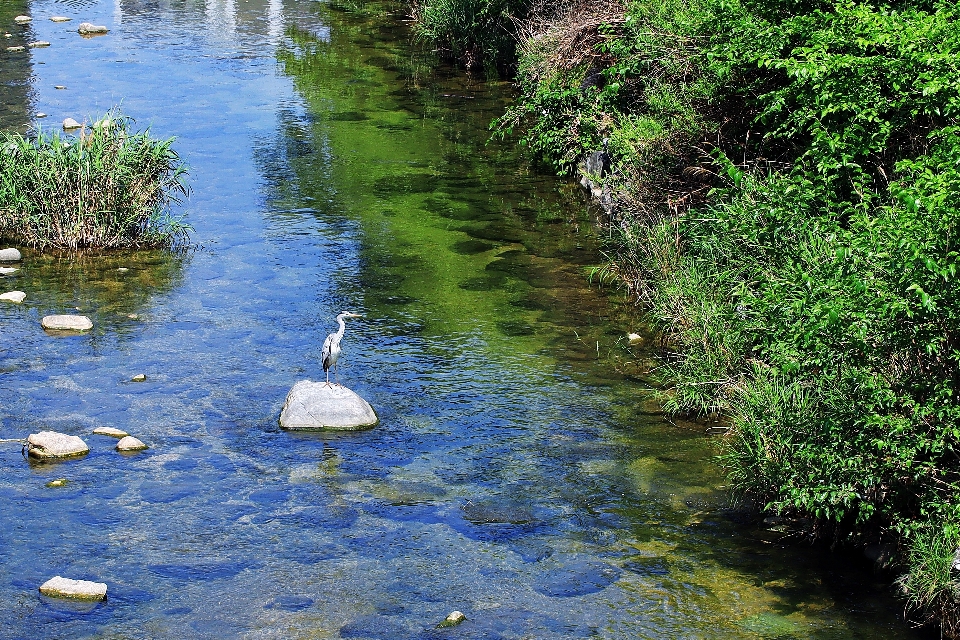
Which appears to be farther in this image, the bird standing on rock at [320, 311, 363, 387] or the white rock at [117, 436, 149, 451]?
the bird standing on rock at [320, 311, 363, 387]

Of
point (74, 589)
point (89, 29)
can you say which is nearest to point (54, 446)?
point (74, 589)

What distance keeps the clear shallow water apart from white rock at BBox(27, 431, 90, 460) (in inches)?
4.4

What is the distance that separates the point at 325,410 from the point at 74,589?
272 cm

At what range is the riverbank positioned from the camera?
6.47 meters

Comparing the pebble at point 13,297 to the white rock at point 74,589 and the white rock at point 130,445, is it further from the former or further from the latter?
the white rock at point 74,589

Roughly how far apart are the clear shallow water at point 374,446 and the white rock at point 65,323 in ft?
0.45

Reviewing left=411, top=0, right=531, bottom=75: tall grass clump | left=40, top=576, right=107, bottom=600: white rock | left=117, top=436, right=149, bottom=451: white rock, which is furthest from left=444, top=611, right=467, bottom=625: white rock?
left=411, top=0, right=531, bottom=75: tall grass clump

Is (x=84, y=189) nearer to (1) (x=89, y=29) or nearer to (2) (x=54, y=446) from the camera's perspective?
(2) (x=54, y=446)

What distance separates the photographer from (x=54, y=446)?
8.34 metres

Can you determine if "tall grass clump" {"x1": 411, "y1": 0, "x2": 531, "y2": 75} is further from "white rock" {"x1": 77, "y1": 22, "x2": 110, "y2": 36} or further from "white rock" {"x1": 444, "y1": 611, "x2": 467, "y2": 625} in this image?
"white rock" {"x1": 444, "y1": 611, "x2": 467, "y2": 625}

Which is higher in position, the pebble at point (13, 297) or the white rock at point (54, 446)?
the pebble at point (13, 297)

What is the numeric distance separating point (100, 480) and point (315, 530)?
175cm

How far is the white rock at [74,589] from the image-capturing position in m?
6.66

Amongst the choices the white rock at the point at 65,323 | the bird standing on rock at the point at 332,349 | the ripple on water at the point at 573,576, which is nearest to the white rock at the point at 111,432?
the bird standing on rock at the point at 332,349
